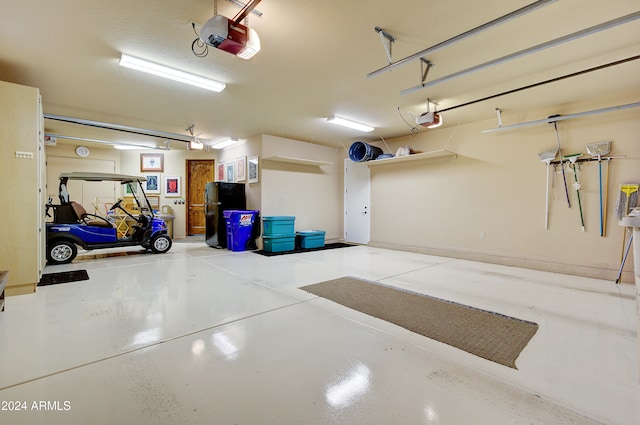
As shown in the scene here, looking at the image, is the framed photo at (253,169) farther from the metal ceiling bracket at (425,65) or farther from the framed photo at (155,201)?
the metal ceiling bracket at (425,65)

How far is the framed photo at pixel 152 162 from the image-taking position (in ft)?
28.3

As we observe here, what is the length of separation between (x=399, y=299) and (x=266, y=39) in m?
3.26

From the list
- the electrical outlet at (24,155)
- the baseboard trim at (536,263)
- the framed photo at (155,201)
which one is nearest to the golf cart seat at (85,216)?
the electrical outlet at (24,155)

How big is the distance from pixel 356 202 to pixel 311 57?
16.6ft

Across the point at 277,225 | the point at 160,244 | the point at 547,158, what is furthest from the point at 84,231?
→ the point at 547,158

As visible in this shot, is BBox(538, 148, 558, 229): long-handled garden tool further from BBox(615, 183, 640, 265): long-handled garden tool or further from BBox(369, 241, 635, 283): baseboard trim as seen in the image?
BBox(615, 183, 640, 265): long-handled garden tool

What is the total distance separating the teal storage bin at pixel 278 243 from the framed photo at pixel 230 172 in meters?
2.44

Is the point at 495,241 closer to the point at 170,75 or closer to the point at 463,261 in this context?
the point at 463,261

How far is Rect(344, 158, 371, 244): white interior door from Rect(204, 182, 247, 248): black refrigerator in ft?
9.88

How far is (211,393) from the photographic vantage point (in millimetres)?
1568

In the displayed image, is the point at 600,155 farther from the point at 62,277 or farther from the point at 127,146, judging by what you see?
the point at 127,146

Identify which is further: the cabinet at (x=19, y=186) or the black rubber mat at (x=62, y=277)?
the black rubber mat at (x=62, y=277)

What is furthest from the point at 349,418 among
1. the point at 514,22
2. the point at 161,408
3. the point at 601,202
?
the point at 601,202

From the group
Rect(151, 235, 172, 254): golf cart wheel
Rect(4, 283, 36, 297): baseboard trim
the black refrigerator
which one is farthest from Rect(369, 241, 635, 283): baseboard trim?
Rect(4, 283, 36, 297): baseboard trim
